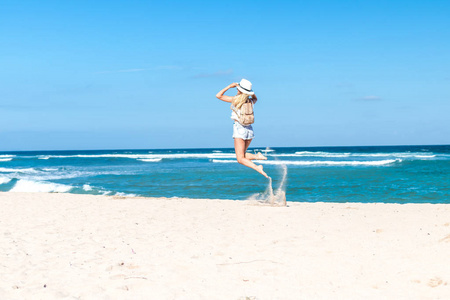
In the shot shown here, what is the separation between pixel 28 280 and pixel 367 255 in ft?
13.6

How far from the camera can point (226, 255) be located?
219 inches

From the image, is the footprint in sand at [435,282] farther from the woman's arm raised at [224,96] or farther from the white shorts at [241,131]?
the woman's arm raised at [224,96]

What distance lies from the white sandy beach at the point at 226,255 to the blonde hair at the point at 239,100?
2.19 metres

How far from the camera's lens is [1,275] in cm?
468

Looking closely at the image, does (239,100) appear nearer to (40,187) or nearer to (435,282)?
(435,282)

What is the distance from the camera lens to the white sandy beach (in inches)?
167

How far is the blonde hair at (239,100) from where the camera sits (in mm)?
6867

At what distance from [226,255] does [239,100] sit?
2.61m

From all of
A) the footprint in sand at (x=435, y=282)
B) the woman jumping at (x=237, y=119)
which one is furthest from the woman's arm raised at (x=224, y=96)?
the footprint in sand at (x=435, y=282)

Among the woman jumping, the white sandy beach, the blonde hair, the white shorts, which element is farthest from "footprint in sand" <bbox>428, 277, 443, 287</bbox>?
the blonde hair

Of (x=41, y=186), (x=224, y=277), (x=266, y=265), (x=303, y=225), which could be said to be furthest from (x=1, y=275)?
(x=41, y=186)

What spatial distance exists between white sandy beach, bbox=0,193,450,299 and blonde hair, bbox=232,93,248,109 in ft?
7.19

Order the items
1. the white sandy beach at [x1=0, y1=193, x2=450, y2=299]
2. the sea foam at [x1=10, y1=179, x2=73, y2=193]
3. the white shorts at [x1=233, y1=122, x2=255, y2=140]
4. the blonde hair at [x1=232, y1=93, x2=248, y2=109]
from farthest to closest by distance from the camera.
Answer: the sea foam at [x1=10, y1=179, x2=73, y2=193] → the white shorts at [x1=233, y1=122, x2=255, y2=140] → the blonde hair at [x1=232, y1=93, x2=248, y2=109] → the white sandy beach at [x1=0, y1=193, x2=450, y2=299]

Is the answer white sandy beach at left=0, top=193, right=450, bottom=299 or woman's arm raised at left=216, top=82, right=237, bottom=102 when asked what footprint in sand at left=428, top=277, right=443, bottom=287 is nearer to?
white sandy beach at left=0, top=193, right=450, bottom=299
